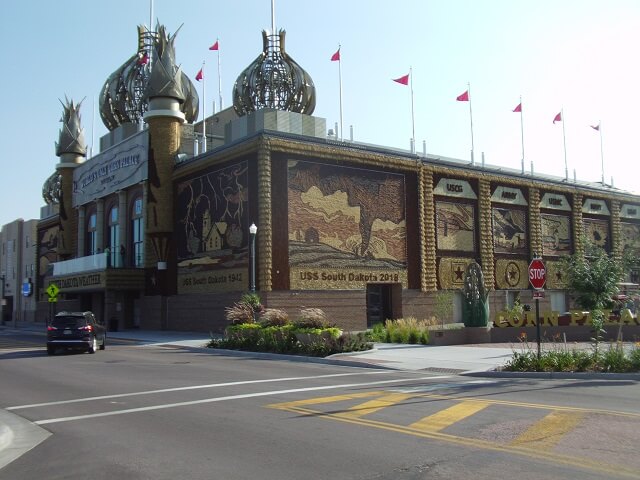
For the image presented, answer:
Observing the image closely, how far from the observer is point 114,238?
50281 millimetres

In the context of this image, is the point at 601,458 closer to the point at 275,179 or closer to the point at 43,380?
the point at 43,380

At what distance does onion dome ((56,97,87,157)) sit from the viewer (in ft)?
189

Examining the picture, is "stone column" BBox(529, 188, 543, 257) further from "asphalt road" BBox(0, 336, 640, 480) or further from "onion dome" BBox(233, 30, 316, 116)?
"asphalt road" BBox(0, 336, 640, 480)

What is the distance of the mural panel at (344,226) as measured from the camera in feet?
120

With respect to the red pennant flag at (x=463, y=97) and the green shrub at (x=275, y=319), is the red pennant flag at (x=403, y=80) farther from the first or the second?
the green shrub at (x=275, y=319)

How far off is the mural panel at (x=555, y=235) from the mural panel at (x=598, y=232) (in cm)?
229

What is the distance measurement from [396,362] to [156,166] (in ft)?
88.3

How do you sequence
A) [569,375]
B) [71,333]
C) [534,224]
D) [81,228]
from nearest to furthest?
[569,375]
[71,333]
[534,224]
[81,228]

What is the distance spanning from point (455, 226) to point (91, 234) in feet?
97.7

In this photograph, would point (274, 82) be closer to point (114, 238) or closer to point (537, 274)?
point (114, 238)

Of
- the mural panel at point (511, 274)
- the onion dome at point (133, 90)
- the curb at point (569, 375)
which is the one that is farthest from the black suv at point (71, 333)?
the mural panel at point (511, 274)

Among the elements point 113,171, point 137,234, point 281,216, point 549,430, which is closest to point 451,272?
point 281,216

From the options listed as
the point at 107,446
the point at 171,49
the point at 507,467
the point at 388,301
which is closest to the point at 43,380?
the point at 107,446

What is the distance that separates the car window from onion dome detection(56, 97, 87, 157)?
1367 inches
